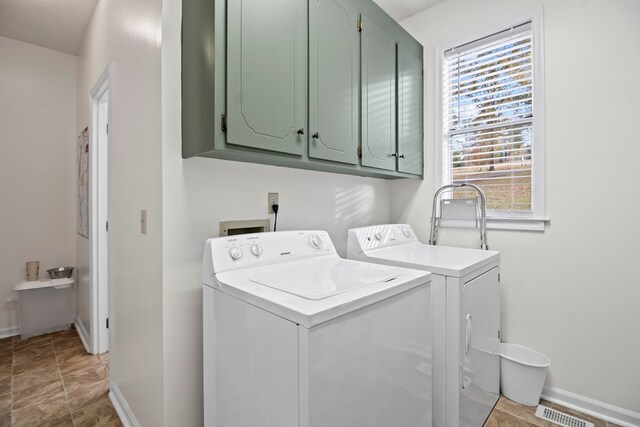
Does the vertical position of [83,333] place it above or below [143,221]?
below

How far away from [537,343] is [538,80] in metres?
1.73

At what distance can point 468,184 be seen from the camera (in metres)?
2.26

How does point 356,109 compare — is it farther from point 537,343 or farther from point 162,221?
Result: point 537,343

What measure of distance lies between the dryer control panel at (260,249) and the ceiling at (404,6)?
2.00m

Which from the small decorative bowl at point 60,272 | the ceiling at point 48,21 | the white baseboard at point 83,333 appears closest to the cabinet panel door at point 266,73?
the ceiling at point 48,21

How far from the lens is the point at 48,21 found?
8.66ft

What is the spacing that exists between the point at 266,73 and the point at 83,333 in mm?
3046

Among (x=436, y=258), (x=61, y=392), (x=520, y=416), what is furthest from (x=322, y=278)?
(x=61, y=392)

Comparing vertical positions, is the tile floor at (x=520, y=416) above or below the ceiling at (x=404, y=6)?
below

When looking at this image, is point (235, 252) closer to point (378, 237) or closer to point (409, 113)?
point (378, 237)

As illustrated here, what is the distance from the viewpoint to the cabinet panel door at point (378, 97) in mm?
1903

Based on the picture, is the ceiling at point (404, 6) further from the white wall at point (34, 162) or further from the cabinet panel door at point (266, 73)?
the white wall at point (34, 162)

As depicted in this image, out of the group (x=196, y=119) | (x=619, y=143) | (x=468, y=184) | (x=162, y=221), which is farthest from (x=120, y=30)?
(x=619, y=143)

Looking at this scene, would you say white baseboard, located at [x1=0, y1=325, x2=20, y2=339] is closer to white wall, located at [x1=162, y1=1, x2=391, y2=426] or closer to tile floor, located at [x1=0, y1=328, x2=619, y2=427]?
tile floor, located at [x1=0, y1=328, x2=619, y2=427]
